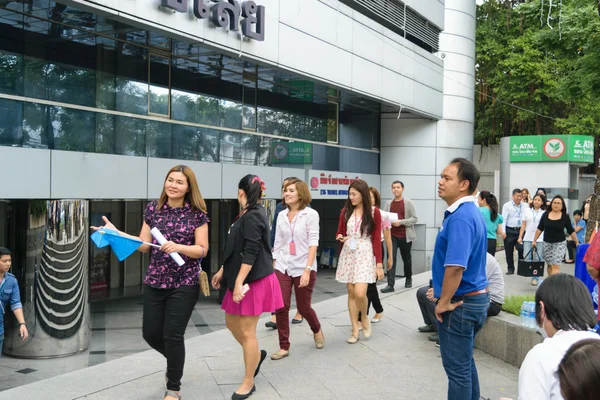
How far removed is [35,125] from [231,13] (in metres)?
4.22

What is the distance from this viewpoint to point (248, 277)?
16.7 feet

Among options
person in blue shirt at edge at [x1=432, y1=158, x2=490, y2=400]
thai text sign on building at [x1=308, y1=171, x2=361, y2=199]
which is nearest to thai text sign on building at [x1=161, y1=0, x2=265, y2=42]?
thai text sign on building at [x1=308, y1=171, x2=361, y2=199]

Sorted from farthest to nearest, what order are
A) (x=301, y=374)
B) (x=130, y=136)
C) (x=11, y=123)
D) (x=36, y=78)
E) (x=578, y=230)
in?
(x=578, y=230) < (x=130, y=136) < (x=36, y=78) < (x=11, y=123) < (x=301, y=374)

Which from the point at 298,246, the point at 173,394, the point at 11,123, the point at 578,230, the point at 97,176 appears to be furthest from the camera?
the point at 578,230

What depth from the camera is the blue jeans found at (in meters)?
4.11

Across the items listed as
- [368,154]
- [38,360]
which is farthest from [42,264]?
[368,154]

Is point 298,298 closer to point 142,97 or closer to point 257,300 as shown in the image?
point 257,300

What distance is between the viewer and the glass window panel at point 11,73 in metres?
9.16

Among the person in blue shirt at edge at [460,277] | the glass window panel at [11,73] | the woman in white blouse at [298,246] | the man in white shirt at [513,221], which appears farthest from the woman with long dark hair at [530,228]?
the glass window panel at [11,73]

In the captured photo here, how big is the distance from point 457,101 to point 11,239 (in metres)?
16.6

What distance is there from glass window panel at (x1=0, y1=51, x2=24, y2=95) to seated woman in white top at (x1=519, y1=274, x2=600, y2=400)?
27.6 feet

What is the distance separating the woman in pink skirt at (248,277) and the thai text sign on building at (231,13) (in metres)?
6.33

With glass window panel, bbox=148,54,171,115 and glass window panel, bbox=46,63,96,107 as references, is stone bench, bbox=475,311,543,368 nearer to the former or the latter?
glass window panel, bbox=46,63,96,107

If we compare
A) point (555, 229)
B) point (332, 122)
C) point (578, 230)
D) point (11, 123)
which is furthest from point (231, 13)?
point (578, 230)
